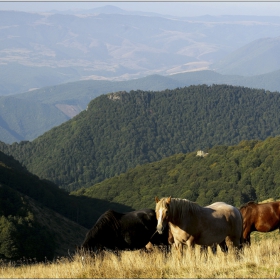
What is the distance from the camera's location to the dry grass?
10.9m

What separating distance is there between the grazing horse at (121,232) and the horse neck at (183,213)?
1.65 m

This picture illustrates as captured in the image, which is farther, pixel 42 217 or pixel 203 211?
pixel 42 217

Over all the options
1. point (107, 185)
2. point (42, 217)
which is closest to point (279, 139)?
point (107, 185)

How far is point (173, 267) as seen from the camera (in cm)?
1156

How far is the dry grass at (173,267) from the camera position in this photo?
10875mm

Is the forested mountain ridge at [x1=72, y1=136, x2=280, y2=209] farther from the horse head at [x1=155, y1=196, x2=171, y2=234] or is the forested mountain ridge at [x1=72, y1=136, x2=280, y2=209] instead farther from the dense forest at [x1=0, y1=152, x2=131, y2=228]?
the horse head at [x1=155, y1=196, x2=171, y2=234]

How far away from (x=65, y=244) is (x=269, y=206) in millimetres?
50422

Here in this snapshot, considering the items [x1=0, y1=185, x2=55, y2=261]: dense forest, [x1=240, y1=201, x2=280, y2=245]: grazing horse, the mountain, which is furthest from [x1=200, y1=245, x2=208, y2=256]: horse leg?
[x1=0, y1=185, x2=55, y2=261]: dense forest

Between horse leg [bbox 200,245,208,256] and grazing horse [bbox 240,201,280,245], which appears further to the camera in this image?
grazing horse [bbox 240,201,280,245]

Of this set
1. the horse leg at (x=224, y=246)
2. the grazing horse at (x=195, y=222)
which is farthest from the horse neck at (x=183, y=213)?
the horse leg at (x=224, y=246)

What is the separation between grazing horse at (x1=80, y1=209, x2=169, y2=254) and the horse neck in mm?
1652

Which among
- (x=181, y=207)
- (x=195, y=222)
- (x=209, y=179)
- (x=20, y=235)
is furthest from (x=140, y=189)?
(x=181, y=207)

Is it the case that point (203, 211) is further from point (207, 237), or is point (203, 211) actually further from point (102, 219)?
point (102, 219)

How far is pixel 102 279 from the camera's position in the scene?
36.2 feet
